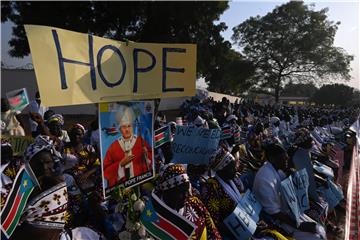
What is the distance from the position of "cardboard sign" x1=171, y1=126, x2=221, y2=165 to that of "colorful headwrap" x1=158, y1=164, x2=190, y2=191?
147 centimetres

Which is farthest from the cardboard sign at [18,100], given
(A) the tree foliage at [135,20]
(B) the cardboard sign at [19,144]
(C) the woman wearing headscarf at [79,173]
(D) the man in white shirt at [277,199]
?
(D) the man in white shirt at [277,199]

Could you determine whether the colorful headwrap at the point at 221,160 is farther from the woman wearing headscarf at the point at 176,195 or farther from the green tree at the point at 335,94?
the green tree at the point at 335,94

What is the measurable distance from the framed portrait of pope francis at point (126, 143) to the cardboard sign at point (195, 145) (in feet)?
4.93

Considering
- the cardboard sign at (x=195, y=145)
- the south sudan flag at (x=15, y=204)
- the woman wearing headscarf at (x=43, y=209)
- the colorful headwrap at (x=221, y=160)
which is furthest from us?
the cardboard sign at (x=195, y=145)

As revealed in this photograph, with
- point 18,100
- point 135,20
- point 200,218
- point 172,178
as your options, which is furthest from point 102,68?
point 135,20

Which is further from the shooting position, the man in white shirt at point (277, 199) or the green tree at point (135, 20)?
the green tree at point (135, 20)

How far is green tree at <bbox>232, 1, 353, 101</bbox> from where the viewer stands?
41.6 meters

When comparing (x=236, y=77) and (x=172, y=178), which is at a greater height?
(x=172, y=178)

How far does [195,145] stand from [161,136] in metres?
1.11

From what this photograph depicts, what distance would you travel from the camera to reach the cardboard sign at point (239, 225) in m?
3.36

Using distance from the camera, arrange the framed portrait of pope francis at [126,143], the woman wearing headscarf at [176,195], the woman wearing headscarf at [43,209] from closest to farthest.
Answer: the woman wearing headscarf at [43,209] < the framed portrait of pope francis at [126,143] < the woman wearing headscarf at [176,195]

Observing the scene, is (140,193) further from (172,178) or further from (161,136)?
(161,136)

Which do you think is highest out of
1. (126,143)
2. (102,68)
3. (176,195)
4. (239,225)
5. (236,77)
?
(102,68)

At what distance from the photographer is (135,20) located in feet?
49.6
